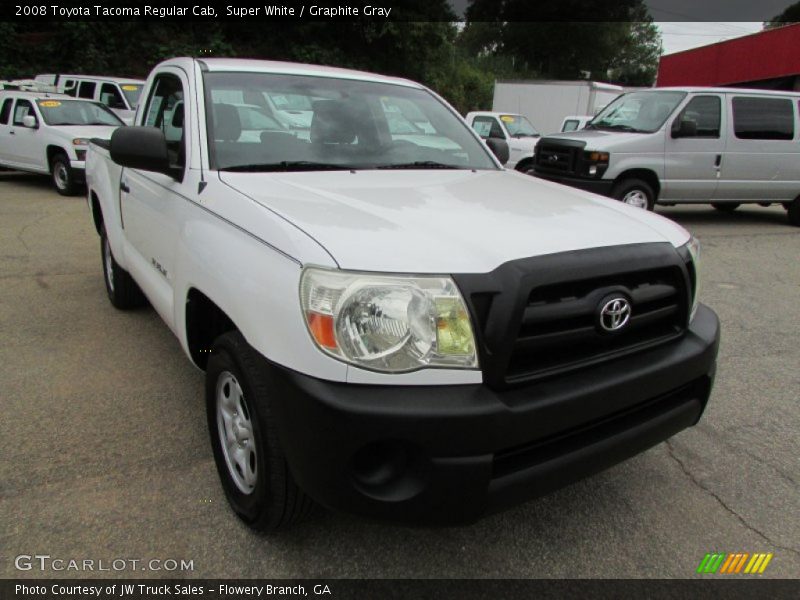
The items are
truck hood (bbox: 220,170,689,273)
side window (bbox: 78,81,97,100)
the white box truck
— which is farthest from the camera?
the white box truck

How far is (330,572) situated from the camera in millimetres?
2189

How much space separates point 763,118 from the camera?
362 inches

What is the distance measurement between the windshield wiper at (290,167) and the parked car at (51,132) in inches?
334

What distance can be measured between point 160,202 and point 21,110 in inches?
405

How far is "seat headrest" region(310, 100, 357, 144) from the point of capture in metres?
3.08

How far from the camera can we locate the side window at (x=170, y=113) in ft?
9.89

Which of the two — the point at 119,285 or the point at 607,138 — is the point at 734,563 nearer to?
the point at 119,285

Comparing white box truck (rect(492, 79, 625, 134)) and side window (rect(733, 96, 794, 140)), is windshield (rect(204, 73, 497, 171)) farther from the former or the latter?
white box truck (rect(492, 79, 625, 134))

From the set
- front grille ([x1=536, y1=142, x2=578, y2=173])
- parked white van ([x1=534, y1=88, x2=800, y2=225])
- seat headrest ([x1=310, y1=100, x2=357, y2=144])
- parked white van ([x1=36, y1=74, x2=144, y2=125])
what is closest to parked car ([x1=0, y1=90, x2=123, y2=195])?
parked white van ([x1=36, y1=74, x2=144, y2=125])

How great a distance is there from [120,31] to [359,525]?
24027 millimetres

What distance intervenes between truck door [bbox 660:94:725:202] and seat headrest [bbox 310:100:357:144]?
684 centimetres

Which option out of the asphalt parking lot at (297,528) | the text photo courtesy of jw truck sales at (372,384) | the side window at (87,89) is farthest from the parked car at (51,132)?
the asphalt parking lot at (297,528)

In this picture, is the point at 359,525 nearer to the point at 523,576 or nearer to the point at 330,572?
the point at 330,572

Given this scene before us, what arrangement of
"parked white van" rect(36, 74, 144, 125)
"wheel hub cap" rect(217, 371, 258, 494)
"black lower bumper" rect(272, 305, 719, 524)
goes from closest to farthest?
1. "black lower bumper" rect(272, 305, 719, 524)
2. "wheel hub cap" rect(217, 371, 258, 494)
3. "parked white van" rect(36, 74, 144, 125)
